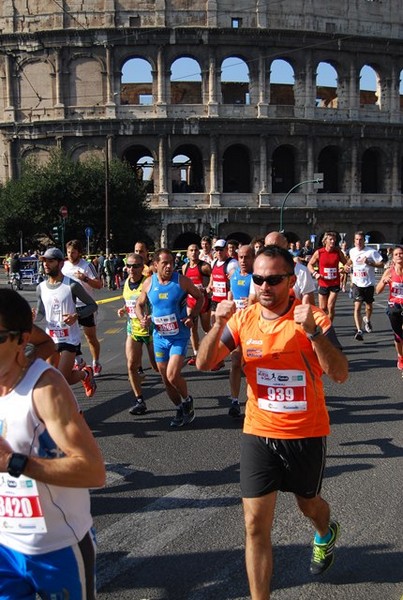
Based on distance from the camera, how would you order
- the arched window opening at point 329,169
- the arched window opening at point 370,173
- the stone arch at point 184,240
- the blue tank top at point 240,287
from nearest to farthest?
the blue tank top at point 240,287 < the stone arch at point 184,240 < the arched window opening at point 329,169 < the arched window opening at point 370,173

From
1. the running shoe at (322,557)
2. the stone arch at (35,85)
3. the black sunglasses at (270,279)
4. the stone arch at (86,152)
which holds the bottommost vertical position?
the running shoe at (322,557)

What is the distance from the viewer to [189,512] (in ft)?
14.5

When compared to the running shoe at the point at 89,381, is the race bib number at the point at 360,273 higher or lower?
higher

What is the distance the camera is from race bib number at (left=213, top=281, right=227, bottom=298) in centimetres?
1066

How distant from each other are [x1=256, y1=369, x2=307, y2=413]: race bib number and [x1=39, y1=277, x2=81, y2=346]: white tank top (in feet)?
13.3

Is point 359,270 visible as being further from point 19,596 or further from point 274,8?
point 274,8

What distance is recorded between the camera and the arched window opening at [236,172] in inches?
1754

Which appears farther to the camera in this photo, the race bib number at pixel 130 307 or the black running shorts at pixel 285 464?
the race bib number at pixel 130 307

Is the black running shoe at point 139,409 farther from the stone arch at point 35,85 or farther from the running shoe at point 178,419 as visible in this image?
the stone arch at point 35,85

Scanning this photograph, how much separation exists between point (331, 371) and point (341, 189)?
42.9m

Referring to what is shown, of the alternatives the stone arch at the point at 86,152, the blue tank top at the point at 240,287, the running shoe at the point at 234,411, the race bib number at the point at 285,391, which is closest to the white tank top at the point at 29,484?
the race bib number at the point at 285,391

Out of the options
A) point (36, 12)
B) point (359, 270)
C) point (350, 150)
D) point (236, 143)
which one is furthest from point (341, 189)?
point (359, 270)

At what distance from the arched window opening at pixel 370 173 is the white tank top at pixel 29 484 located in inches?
1820

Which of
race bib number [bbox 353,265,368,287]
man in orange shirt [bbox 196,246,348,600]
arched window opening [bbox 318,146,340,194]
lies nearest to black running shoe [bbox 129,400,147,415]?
man in orange shirt [bbox 196,246,348,600]
